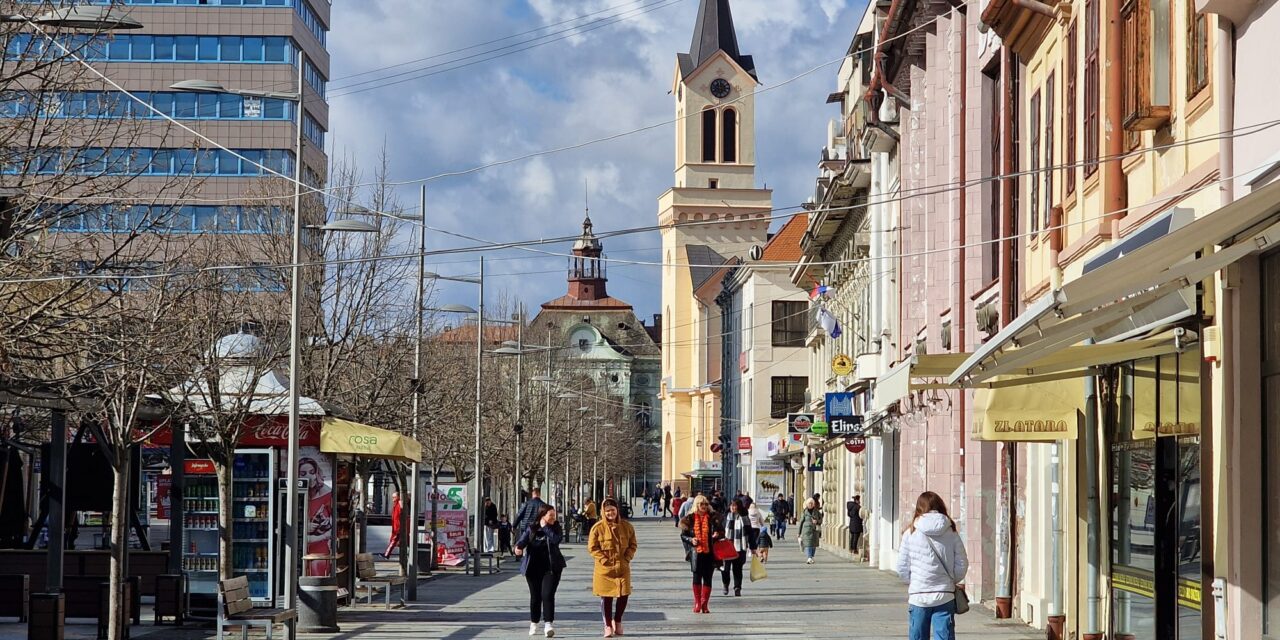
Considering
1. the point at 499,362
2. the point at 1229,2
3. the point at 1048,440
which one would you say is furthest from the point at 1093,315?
the point at 499,362

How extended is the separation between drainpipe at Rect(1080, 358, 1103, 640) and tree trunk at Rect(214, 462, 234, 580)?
391 inches

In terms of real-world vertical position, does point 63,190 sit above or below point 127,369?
above

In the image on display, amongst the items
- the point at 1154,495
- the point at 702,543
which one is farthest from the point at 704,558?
the point at 1154,495

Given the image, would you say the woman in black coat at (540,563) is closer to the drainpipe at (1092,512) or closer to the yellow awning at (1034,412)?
the yellow awning at (1034,412)

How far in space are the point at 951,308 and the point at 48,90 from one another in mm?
17692

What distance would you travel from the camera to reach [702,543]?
28047 mm

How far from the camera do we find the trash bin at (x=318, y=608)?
2391 centimetres

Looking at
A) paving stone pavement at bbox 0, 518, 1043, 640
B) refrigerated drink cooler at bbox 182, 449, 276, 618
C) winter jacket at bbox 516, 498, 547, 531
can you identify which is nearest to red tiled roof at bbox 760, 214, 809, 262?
paving stone pavement at bbox 0, 518, 1043, 640

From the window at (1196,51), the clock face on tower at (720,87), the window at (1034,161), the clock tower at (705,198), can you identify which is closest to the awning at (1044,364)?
the window at (1196,51)

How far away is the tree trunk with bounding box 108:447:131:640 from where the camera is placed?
2012 cm

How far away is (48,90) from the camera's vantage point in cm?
1675

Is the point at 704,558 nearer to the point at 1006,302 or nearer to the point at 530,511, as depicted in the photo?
the point at 530,511

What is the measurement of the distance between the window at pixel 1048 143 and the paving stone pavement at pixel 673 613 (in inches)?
201

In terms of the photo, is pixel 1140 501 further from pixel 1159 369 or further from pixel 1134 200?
pixel 1134 200
